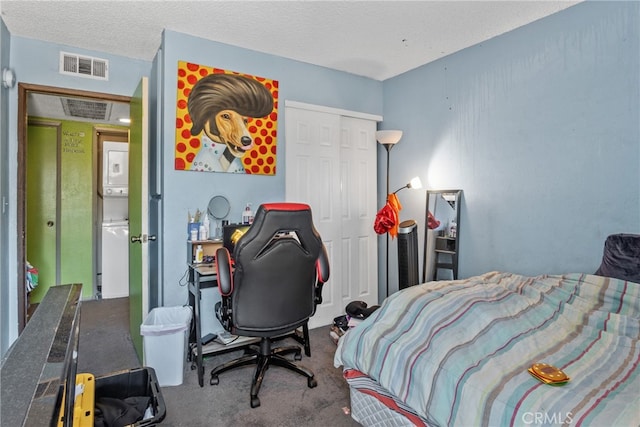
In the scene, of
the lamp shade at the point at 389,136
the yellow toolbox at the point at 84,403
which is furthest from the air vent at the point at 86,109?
the yellow toolbox at the point at 84,403

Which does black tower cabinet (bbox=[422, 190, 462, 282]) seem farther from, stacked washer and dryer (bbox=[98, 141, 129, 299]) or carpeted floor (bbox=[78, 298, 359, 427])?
stacked washer and dryer (bbox=[98, 141, 129, 299])

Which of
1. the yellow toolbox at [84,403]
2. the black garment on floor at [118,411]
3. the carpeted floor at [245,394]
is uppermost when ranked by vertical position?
the yellow toolbox at [84,403]

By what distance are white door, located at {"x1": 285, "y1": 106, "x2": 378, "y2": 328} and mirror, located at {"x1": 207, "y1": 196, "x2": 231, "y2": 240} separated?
63cm

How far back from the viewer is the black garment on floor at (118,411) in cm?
146

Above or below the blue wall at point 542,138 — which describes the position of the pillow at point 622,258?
below

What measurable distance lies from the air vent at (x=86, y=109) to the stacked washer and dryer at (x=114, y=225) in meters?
0.42

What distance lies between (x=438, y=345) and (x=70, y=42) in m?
3.51

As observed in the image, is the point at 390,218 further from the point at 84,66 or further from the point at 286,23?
the point at 84,66

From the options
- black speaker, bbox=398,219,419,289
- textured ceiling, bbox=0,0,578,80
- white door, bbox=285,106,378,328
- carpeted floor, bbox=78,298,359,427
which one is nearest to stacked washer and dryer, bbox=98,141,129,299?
carpeted floor, bbox=78,298,359,427

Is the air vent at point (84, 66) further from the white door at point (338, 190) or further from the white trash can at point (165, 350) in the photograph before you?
the white trash can at point (165, 350)

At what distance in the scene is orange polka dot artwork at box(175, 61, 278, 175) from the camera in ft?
9.14

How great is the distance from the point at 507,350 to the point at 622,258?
3.65ft

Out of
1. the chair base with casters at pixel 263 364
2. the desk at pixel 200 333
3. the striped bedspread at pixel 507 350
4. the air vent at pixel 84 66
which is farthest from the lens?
the air vent at pixel 84 66

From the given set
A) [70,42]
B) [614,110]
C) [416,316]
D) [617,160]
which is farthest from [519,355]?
[70,42]
